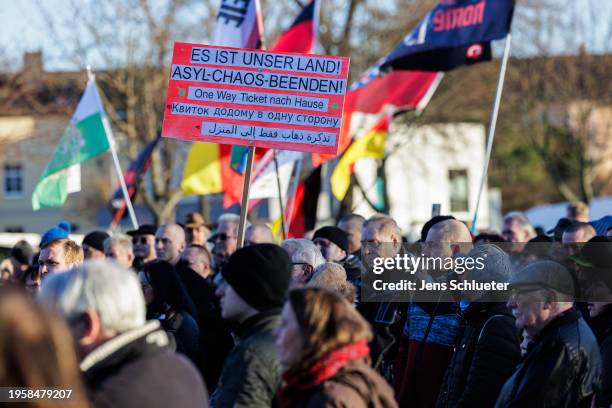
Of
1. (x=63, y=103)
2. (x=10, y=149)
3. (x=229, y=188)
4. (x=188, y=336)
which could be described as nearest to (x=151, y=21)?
(x=63, y=103)

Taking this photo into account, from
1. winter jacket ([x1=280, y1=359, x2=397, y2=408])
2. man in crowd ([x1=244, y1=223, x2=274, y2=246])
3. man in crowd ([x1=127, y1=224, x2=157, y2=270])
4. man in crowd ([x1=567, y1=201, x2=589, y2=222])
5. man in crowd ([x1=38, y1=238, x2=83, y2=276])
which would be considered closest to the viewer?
winter jacket ([x1=280, y1=359, x2=397, y2=408])

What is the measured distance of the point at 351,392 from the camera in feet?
11.9

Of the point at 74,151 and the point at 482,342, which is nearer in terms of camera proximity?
the point at 482,342

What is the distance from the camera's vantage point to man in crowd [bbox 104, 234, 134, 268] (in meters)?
8.81

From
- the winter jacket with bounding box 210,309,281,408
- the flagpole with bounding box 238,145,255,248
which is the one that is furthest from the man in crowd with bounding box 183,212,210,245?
the winter jacket with bounding box 210,309,281,408

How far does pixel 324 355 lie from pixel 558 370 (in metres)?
1.51

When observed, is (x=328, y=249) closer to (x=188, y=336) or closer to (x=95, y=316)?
(x=188, y=336)

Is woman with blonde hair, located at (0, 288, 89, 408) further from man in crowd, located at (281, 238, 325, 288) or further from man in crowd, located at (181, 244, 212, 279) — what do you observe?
man in crowd, located at (181, 244, 212, 279)

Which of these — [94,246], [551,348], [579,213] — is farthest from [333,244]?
[551,348]

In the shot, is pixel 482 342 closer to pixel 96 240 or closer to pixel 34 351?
pixel 34 351

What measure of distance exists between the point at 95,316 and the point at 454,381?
286 cm

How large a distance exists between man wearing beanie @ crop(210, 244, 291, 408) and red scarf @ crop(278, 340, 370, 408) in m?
0.42

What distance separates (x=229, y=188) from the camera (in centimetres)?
1230

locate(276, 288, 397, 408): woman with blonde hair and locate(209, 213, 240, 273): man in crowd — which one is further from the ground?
locate(209, 213, 240, 273): man in crowd
